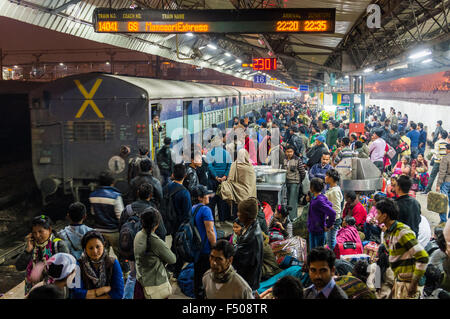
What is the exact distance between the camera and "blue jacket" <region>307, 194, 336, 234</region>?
5480 mm

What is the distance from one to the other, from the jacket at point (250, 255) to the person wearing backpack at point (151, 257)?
64 cm

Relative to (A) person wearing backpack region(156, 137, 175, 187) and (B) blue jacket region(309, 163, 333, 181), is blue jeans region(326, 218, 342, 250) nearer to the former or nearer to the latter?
(B) blue jacket region(309, 163, 333, 181)

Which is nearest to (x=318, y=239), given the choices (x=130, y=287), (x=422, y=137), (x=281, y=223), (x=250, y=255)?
(x=281, y=223)

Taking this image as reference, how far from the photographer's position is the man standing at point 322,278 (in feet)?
9.79

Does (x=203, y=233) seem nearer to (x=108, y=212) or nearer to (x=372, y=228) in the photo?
(x=108, y=212)

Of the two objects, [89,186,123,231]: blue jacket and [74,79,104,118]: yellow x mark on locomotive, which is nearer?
[89,186,123,231]: blue jacket

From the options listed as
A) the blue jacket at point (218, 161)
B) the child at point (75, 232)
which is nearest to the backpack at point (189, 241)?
the child at point (75, 232)

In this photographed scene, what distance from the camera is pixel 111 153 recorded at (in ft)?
28.2

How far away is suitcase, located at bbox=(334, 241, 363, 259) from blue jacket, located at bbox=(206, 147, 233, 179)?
3094mm

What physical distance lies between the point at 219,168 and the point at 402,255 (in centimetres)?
478

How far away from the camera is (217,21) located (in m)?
8.31

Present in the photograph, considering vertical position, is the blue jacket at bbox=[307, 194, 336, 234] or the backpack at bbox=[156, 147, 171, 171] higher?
the backpack at bbox=[156, 147, 171, 171]

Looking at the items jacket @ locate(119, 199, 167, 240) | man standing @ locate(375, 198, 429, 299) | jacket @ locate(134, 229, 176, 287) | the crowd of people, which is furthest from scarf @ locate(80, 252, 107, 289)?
man standing @ locate(375, 198, 429, 299)

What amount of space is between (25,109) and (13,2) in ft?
26.5
